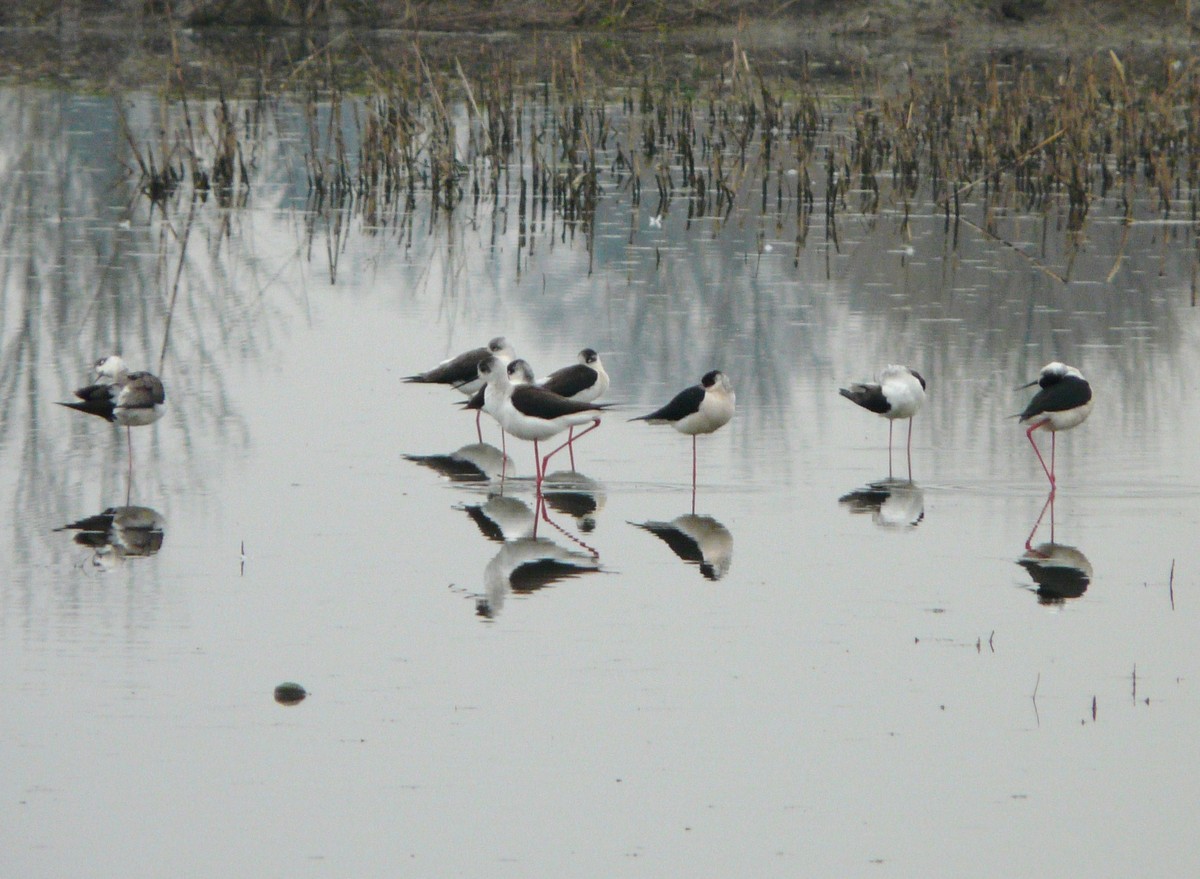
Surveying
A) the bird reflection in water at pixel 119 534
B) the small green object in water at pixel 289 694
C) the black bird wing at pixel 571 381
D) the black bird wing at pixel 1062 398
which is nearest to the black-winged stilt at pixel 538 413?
the black bird wing at pixel 571 381

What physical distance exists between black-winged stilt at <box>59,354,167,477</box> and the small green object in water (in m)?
2.93

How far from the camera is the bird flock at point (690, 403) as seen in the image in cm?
787

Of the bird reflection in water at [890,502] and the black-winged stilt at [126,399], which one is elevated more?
the black-winged stilt at [126,399]

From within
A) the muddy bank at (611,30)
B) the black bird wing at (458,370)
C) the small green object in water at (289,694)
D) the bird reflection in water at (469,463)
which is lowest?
the bird reflection in water at (469,463)

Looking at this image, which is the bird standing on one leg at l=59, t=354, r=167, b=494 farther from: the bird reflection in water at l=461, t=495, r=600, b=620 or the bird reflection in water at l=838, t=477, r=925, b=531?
the bird reflection in water at l=838, t=477, r=925, b=531

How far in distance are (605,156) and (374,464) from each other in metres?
10.1

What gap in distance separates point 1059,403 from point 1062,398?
0.03 meters

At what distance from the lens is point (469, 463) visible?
829cm

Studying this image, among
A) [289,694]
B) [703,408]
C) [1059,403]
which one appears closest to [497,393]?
[703,408]

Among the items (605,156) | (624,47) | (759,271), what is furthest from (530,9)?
(759,271)

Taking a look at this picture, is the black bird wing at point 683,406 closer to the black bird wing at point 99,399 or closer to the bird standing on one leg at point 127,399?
the bird standing on one leg at point 127,399

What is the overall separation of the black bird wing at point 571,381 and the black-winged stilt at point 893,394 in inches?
47.9

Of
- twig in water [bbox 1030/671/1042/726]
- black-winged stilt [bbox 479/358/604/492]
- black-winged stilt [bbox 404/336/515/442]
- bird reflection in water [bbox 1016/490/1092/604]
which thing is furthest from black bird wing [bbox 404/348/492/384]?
twig in water [bbox 1030/671/1042/726]

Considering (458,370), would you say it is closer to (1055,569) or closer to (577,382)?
(577,382)
